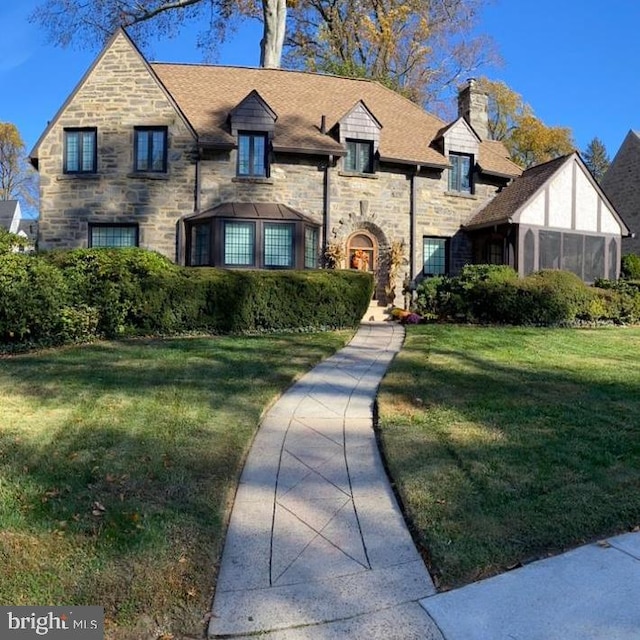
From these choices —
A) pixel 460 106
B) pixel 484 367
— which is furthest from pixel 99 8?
pixel 484 367

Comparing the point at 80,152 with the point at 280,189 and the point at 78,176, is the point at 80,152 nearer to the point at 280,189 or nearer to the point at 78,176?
the point at 78,176

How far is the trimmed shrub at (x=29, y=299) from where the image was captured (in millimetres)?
10633

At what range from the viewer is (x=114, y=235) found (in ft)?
59.4

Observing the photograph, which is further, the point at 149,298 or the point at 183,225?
the point at 183,225

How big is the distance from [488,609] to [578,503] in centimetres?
142

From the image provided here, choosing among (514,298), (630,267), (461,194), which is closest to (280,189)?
(461,194)

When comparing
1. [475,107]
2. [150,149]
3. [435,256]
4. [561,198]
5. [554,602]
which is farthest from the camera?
[475,107]

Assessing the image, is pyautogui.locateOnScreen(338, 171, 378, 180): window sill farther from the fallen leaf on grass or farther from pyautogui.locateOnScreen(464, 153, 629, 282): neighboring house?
the fallen leaf on grass

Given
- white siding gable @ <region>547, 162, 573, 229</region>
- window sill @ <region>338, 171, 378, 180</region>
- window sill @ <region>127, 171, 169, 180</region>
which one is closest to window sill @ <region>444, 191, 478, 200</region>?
white siding gable @ <region>547, 162, 573, 229</region>

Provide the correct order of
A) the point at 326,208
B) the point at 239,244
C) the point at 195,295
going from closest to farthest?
the point at 195,295 < the point at 239,244 < the point at 326,208

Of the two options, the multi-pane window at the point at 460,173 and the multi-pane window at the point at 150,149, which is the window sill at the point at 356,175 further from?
the multi-pane window at the point at 150,149

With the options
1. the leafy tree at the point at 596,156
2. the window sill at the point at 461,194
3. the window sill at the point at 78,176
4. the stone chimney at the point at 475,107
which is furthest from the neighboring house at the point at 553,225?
the leafy tree at the point at 596,156

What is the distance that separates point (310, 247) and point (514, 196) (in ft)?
23.2

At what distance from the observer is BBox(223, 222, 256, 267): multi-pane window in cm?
1736
